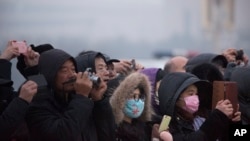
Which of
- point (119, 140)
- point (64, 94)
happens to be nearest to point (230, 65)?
point (119, 140)

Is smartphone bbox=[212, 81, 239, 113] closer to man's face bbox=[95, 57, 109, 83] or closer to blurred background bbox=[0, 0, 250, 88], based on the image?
man's face bbox=[95, 57, 109, 83]

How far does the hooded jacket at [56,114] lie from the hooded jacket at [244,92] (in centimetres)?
133

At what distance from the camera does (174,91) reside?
4242mm

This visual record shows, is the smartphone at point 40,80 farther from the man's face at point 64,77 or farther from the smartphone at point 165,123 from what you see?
the smartphone at point 165,123

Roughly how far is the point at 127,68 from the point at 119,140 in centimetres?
100

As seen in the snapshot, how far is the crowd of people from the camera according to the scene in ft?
11.8

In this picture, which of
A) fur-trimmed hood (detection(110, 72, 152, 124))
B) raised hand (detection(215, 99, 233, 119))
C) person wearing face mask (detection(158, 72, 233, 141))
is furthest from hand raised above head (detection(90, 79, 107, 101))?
raised hand (detection(215, 99, 233, 119))

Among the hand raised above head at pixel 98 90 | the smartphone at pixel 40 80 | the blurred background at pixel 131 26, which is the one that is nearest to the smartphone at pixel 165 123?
the hand raised above head at pixel 98 90

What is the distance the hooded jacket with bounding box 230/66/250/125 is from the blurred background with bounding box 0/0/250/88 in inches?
62.3

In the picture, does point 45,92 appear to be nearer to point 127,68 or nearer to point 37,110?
point 37,110

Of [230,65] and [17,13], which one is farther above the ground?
[17,13]

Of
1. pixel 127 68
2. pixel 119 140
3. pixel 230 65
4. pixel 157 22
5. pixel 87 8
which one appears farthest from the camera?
pixel 157 22

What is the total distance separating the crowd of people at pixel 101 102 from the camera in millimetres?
3607

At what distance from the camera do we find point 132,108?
4129 millimetres
